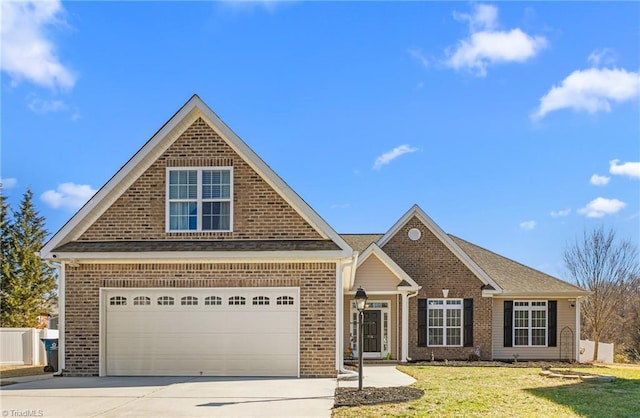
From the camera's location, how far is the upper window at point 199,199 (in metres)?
15.2

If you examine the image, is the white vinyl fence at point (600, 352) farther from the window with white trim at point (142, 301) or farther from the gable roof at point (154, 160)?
the window with white trim at point (142, 301)

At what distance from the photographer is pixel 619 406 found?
11.2 m

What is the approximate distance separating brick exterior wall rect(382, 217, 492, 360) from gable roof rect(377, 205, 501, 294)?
123 mm

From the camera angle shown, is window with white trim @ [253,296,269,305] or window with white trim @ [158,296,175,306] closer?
window with white trim @ [253,296,269,305]

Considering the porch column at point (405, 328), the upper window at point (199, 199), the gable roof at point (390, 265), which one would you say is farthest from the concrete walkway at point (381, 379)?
the upper window at point (199, 199)

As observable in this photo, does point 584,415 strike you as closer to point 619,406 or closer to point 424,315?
point 619,406

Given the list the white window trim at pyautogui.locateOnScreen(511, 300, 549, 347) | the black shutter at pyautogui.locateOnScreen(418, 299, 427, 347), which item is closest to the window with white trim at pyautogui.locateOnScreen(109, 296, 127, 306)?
the black shutter at pyautogui.locateOnScreen(418, 299, 427, 347)

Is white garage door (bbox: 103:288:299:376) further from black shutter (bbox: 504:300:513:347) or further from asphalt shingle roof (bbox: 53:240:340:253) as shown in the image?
black shutter (bbox: 504:300:513:347)

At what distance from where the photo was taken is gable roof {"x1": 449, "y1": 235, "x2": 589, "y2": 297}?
2291 centimetres

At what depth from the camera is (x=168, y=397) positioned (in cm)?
1143

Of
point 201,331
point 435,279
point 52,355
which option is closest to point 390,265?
point 435,279

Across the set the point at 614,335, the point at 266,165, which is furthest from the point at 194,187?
the point at 614,335

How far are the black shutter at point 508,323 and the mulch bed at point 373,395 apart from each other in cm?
1115

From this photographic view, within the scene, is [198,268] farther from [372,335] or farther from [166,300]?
[372,335]
